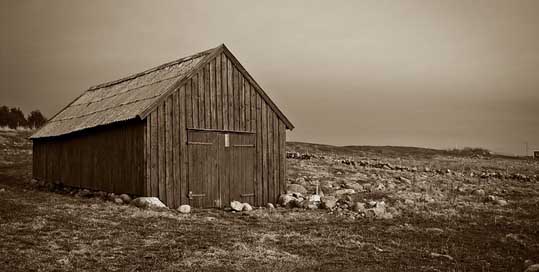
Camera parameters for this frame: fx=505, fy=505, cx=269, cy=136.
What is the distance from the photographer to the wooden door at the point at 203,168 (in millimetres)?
18766

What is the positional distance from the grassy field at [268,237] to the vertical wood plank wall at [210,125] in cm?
181

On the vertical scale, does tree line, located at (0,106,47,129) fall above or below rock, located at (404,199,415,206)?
above

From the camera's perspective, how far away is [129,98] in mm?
21156

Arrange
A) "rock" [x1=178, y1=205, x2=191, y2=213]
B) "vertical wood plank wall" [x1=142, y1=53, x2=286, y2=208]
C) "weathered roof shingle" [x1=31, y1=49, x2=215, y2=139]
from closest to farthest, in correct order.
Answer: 1. "rock" [x1=178, y1=205, x2=191, y2=213]
2. "vertical wood plank wall" [x1=142, y1=53, x2=286, y2=208]
3. "weathered roof shingle" [x1=31, y1=49, x2=215, y2=139]

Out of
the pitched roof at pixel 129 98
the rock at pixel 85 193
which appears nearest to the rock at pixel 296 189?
the pitched roof at pixel 129 98

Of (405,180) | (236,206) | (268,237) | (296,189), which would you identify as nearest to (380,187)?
(405,180)

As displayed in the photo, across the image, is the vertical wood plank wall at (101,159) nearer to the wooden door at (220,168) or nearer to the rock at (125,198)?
the rock at (125,198)

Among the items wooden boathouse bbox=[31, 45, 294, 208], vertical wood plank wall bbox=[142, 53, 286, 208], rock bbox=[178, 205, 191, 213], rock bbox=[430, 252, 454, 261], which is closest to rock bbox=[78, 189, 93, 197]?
wooden boathouse bbox=[31, 45, 294, 208]

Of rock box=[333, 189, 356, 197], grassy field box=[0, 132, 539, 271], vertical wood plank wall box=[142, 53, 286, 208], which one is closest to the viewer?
grassy field box=[0, 132, 539, 271]

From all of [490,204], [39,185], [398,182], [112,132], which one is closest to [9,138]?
[39,185]

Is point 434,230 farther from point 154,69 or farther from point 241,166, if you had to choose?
point 154,69

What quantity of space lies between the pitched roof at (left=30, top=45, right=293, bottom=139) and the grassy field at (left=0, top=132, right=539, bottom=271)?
362 cm

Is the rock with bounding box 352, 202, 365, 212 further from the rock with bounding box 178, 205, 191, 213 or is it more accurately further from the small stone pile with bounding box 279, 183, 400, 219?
the rock with bounding box 178, 205, 191, 213

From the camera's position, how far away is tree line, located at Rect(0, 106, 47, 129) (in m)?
79.0
